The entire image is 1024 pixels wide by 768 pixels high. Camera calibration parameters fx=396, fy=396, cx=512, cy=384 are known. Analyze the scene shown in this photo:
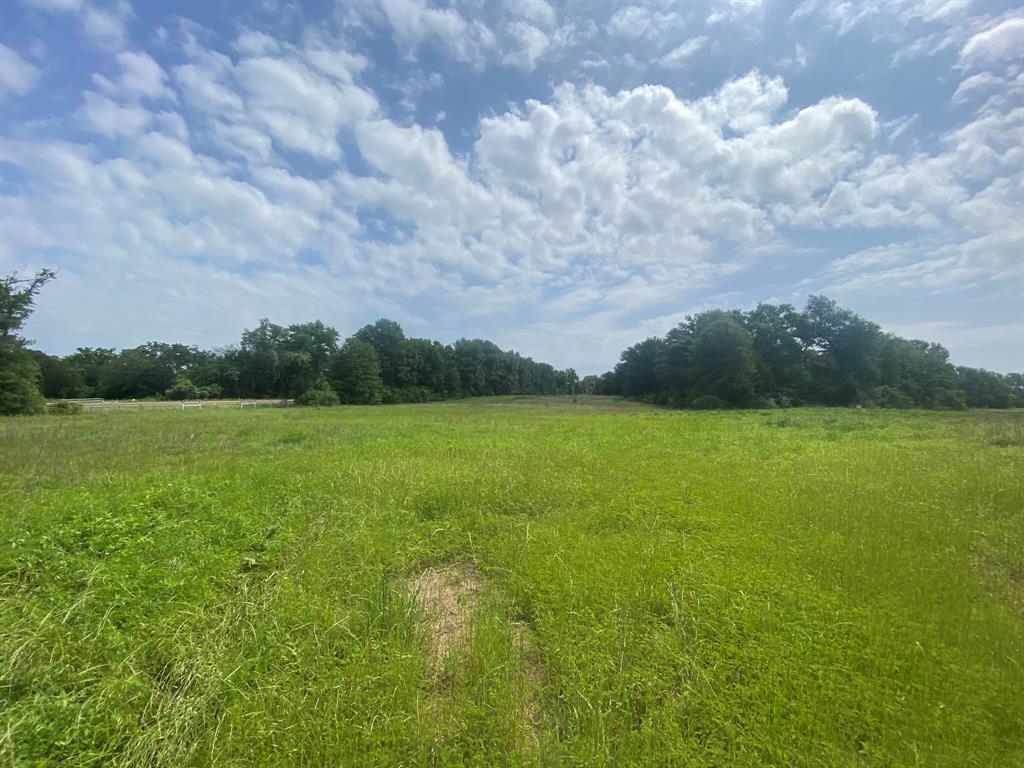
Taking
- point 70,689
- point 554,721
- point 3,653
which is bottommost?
point 554,721

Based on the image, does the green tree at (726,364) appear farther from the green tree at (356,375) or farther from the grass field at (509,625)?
the green tree at (356,375)

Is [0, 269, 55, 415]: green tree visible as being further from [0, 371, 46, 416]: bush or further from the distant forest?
the distant forest

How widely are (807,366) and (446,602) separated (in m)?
55.8

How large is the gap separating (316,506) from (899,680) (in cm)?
734

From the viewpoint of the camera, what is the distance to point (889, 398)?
144 feet

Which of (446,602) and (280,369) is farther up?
(280,369)

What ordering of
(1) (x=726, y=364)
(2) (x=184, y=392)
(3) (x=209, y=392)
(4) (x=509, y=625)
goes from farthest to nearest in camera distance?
(3) (x=209, y=392)
(2) (x=184, y=392)
(1) (x=726, y=364)
(4) (x=509, y=625)

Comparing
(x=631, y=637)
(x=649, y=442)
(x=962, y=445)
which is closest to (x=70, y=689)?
(x=631, y=637)

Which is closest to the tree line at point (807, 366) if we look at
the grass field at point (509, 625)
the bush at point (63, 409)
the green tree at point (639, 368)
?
the green tree at point (639, 368)

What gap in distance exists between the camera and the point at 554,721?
112 inches

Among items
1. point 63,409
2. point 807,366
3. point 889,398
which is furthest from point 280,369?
point 889,398

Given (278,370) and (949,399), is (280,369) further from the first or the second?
(949,399)

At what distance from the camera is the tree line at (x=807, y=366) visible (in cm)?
4397

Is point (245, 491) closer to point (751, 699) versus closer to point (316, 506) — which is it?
point (316, 506)
